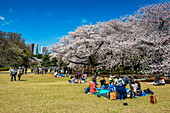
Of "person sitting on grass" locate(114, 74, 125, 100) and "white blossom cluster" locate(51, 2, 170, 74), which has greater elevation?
"white blossom cluster" locate(51, 2, 170, 74)

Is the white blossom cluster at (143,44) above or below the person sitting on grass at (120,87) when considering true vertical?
above

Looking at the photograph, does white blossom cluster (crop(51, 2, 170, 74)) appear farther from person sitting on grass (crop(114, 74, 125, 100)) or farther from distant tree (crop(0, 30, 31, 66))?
distant tree (crop(0, 30, 31, 66))

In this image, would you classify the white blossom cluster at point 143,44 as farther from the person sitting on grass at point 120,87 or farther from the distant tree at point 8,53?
the distant tree at point 8,53

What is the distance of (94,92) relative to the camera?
1053cm

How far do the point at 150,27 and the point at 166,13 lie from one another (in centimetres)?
261

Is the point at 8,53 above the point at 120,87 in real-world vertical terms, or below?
above

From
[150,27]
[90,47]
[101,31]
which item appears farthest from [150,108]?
[101,31]

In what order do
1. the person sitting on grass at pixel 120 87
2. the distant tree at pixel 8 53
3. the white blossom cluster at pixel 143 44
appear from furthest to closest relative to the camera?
1. the distant tree at pixel 8 53
2. the white blossom cluster at pixel 143 44
3. the person sitting on grass at pixel 120 87

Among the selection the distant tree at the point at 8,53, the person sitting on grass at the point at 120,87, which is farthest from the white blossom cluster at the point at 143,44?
the distant tree at the point at 8,53

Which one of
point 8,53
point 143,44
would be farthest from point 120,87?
point 8,53

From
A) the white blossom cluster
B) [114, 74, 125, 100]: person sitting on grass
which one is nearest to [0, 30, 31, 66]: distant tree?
the white blossom cluster

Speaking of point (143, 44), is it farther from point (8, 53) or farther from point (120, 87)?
point (8, 53)

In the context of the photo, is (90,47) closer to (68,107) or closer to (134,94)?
(134,94)

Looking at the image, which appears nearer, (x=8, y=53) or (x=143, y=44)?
(x=143, y=44)
